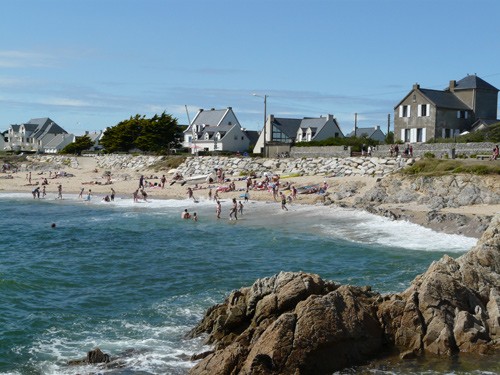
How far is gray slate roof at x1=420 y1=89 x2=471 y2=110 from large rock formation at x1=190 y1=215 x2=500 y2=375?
43280 millimetres

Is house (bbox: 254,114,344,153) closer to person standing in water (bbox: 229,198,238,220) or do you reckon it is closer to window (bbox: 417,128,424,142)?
window (bbox: 417,128,424,142)

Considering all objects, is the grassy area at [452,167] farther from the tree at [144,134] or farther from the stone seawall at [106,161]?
the tree at [144,134]

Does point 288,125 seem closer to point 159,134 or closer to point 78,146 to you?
point 159,134

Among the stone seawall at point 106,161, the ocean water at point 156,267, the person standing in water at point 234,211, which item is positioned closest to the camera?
the ocean water at point 156,267

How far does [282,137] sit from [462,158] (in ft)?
130

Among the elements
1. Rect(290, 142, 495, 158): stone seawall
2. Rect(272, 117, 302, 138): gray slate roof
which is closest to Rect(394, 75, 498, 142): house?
Rect(290, 142, 495, 158): stone seawall

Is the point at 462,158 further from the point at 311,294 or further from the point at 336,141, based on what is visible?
the point at 311,294

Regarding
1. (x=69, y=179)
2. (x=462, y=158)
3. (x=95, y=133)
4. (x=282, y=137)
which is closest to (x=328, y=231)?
(x=462, y=158)

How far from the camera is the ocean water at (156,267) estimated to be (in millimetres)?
15422

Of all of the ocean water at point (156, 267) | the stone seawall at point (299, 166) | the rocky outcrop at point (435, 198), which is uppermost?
the stone seawall at point (299, 166)

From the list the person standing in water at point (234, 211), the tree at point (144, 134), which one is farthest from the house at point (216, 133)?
the person standing in water at point (234, 211)

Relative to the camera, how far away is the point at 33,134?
127000 millimetres

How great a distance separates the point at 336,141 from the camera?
6462 cm

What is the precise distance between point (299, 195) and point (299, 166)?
438 inches
